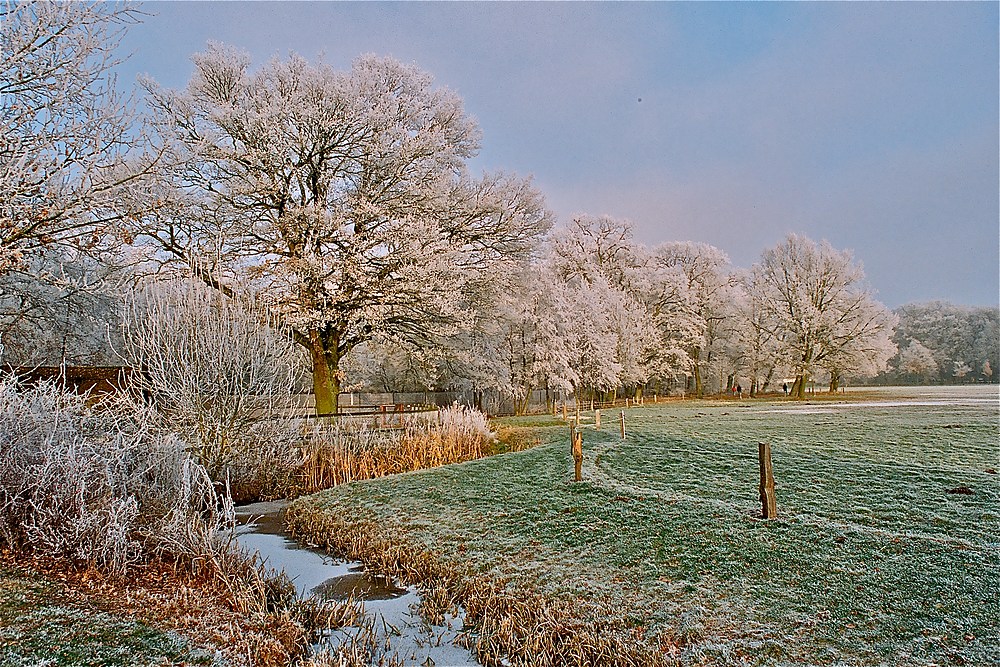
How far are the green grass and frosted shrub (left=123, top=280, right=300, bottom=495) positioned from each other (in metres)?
4.77

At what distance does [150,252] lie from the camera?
46.6ft

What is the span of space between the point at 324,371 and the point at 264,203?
4656 mm

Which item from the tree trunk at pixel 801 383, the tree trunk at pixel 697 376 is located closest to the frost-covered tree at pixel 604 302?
the tree trunk at pixel 697 376

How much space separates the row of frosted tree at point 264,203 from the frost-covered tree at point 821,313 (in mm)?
17547

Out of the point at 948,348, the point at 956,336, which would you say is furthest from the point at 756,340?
the point at 956,336

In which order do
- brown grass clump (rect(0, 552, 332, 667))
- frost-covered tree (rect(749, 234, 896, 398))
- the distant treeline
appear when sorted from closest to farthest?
brown grass clump (rect(0, 552, 332, 667)), frost-covered tree (rect(749, 234, 896, 398)), the distant treeline

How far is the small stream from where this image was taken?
14.3ft

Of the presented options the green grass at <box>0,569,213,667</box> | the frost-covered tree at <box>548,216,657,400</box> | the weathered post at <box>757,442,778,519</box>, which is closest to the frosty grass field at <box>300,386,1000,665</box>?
the weathered post at <box>757,442,778,519</box>

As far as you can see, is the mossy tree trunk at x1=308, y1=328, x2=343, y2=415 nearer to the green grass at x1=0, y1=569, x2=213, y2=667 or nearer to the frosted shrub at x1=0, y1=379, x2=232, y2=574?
the frosted shrub at x1=0, y1=379, x2=232, y2=574

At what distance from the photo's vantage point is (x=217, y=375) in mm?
9242

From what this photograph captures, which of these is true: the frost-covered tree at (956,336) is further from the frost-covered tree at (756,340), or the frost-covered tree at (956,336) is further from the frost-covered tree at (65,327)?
the frost-covered tree at (65,327)

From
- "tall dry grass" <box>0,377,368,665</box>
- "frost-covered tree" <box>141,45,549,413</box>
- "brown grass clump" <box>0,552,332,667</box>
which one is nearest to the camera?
"brown grass clump" <box>0,552,332,667</box>

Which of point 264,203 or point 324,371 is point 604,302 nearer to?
point 324,371

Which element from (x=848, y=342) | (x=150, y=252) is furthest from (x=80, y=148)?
(x=848, y=342)
